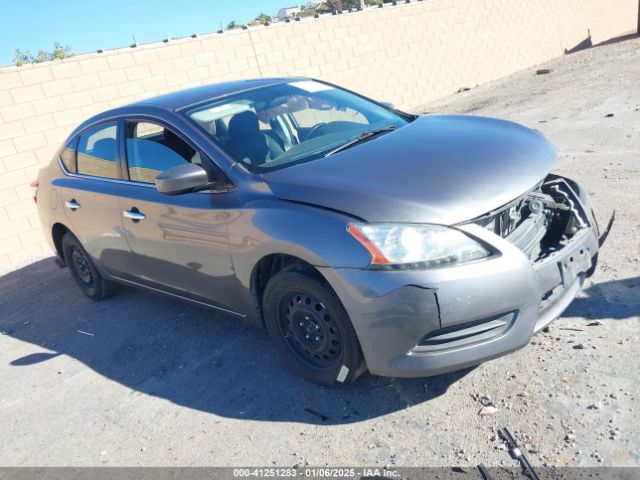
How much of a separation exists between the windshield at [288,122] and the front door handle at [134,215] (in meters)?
0.82

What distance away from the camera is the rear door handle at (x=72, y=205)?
5125mm

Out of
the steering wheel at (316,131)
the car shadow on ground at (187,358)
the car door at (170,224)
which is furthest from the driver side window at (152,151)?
the car shadow on ground at (187,358)

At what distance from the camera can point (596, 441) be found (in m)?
2.70

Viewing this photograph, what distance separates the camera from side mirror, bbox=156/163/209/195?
3568 mm

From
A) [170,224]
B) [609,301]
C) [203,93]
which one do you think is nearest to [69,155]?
[203,93]

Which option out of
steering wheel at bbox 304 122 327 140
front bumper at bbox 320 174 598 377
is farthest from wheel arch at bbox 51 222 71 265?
front bumper at bbox 320 174 598 377

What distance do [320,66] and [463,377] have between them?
35.2 feet

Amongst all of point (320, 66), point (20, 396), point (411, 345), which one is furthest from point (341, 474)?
point (320, 66)

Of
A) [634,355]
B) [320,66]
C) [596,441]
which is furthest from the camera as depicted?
[320,66]

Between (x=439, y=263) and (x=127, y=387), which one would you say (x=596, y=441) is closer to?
(x=439, y=263)

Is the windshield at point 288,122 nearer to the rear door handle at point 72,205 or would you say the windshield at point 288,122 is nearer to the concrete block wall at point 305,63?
the rear door handle at point 72,205

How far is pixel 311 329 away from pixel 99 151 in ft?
8.82

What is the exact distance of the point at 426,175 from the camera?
3.19 meters

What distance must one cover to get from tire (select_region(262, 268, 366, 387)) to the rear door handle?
2447 millimetres
